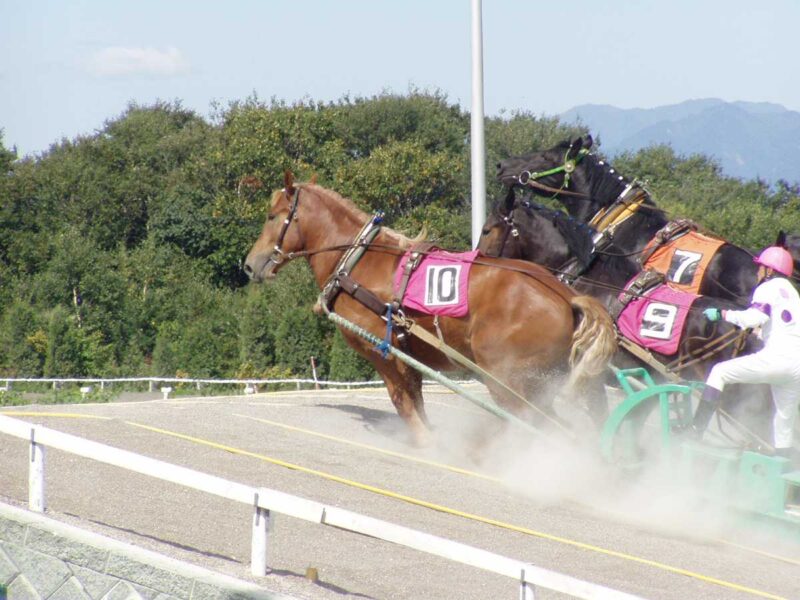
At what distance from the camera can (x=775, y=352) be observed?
9062mm

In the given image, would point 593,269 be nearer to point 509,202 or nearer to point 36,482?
point 509,202

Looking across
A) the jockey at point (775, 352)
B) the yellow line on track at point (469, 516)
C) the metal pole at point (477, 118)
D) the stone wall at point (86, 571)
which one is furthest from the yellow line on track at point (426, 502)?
the metal pole at point (477, 118)

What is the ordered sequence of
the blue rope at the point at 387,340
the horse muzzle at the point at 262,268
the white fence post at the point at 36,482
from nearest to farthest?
the white fence post at the point at 36,482, the blue rope at the point at 387,340, the horse muzzle at the point at 262,268

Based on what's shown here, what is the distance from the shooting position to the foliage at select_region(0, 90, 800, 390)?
3672 cm

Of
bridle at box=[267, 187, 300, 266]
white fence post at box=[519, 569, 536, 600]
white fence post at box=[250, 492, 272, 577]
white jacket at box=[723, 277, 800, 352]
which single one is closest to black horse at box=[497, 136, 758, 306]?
white jacket at box=[723, 277, 800, 352]

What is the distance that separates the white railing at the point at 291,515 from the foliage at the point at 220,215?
83.8 feet

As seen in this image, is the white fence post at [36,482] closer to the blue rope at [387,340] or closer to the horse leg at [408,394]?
the blue rope at [387,340]

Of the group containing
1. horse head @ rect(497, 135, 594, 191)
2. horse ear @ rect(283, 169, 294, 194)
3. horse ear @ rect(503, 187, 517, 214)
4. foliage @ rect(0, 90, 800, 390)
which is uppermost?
horse head @ rect(497, 135, 594, 191)

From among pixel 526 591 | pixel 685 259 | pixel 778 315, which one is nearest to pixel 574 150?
pixel 685 259

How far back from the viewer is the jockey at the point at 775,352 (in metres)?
9.04

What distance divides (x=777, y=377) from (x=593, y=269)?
3085 mm

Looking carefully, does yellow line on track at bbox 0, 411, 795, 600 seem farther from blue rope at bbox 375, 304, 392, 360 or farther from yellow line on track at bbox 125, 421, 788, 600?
blue rope at bbox 375, 304, 392, 360

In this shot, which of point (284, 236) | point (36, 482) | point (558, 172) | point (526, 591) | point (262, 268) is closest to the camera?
point (526, 591)

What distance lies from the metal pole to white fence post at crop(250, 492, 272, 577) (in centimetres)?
1025
